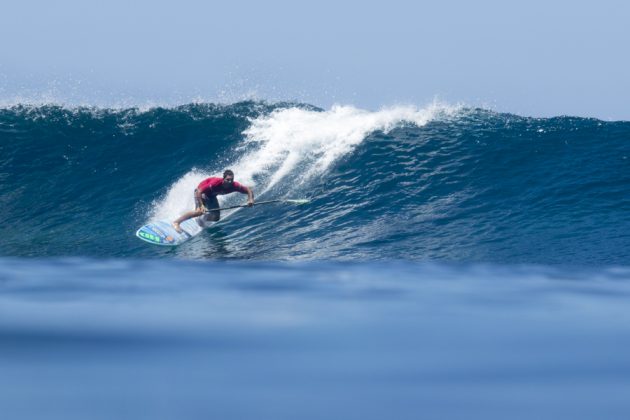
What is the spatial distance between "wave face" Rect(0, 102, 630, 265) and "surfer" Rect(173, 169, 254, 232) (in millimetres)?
371

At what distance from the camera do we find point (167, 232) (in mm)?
11703

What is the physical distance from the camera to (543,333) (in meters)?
4.57

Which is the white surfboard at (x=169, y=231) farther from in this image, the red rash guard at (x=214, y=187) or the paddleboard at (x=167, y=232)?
the red rash guard at (x=214, y=187)

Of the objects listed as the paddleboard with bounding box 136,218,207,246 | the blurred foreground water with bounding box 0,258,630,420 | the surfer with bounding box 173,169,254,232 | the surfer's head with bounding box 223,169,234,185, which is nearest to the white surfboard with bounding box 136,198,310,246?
the paddleboard with bounding box 136,218,207,246

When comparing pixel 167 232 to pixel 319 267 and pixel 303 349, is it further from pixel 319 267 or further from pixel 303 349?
pixel 303 349

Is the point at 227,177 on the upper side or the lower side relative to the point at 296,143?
lower

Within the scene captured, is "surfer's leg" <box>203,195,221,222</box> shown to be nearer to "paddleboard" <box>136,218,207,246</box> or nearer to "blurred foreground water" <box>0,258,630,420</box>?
"paddleboard" <box>136,218,207,246</box>

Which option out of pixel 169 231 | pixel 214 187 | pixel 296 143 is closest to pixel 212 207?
pixel 214 187

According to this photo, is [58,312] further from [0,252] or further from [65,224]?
[65,224]

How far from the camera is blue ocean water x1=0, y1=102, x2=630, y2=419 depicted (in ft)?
11.3

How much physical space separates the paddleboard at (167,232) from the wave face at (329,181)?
0.85ft

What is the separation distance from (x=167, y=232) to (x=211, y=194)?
110 cm

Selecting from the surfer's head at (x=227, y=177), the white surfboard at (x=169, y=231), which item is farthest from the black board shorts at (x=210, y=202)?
the surfer's head at (x=227, y=177)

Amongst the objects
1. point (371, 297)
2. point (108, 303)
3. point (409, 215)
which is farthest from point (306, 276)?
point (409, 215)
